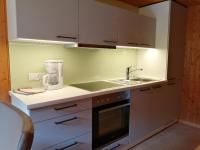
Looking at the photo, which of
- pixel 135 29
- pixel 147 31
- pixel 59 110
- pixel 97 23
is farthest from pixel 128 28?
pixel 59 110

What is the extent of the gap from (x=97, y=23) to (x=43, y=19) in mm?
648

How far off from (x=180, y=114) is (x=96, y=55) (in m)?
2.00

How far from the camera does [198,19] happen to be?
2865 mm

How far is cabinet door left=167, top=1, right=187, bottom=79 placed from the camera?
8.87ft

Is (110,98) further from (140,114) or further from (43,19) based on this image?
(43,19)

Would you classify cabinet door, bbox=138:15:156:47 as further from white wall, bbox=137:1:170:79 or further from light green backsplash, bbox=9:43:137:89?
light green backsplash, bbox=9:43:137:89

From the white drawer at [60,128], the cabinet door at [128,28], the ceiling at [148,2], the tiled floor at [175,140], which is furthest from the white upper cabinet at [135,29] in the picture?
the tiled floor at [175,140]

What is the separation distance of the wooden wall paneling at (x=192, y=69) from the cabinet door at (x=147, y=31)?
726 millimetres

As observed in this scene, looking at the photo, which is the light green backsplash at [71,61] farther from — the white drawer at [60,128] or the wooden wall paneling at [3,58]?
the white drawer at [60,128]

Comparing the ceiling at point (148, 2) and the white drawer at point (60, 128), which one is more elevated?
the ceiling at point (148, 2)

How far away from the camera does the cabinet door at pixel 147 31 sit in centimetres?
254

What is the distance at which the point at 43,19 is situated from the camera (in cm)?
158

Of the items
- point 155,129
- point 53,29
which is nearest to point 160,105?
point 155,129

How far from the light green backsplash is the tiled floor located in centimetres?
111
